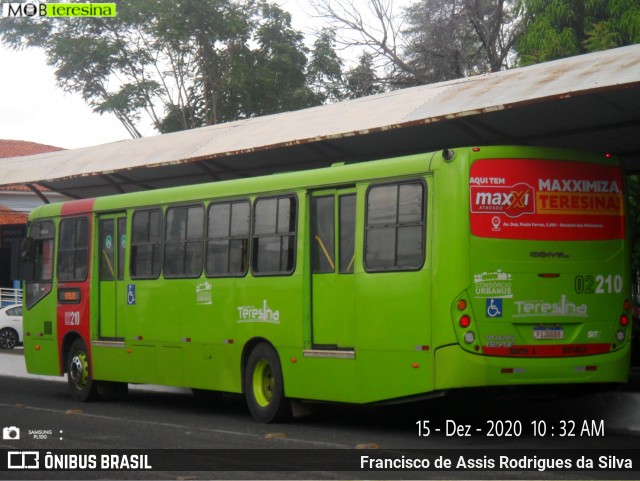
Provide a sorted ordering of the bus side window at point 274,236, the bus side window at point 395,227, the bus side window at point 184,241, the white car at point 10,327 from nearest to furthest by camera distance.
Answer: the bus side window at point 395,227, the bus side window at point 274,236, the bus side window at point 184,241, the white car at point 10,327

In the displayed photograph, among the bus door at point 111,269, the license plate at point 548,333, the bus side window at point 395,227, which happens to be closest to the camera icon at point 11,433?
the bus door at point 111,269

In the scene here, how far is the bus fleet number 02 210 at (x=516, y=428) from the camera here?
13789mm

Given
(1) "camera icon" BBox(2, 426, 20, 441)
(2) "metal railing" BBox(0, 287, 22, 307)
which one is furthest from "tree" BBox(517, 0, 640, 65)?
(2) "metal railing" BBox(0, 287, 22, 307)

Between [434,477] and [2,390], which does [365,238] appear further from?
[2,390]

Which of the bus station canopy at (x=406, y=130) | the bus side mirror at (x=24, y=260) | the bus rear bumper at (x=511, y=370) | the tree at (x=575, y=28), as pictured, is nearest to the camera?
the bus rear bumper at (x=511, y=370)

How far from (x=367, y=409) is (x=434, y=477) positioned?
7.34 meters

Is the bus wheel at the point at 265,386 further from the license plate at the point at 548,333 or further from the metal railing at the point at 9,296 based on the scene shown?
the metal railing at the point at 9,296

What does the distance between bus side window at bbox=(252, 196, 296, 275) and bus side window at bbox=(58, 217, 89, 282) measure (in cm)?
447

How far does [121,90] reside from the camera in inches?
1770

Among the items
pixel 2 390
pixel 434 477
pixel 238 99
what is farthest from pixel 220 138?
pixel 238 99

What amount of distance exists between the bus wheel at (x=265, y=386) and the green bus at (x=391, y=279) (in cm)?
2

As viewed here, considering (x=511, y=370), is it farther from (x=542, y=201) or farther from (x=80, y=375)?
(x=80, y=375)

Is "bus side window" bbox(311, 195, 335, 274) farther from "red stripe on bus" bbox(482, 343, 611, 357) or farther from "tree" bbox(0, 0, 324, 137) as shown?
"tree" bbox(0, 0, 324, 137)

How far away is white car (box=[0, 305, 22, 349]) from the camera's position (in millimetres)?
36594
